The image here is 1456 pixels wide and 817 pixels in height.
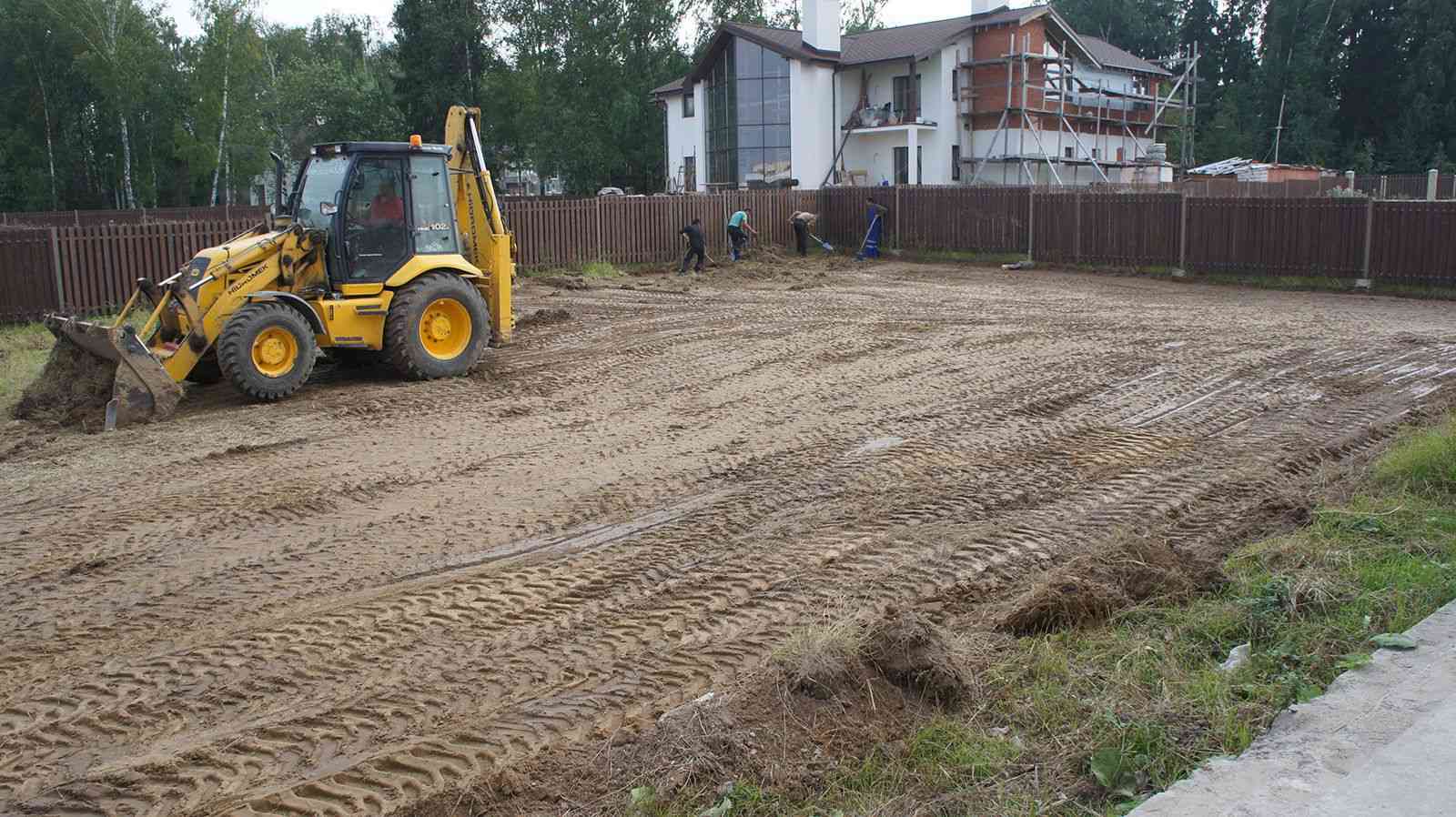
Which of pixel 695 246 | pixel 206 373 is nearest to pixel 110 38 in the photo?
pixel 695 246

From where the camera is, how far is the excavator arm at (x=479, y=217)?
13359 millimetres

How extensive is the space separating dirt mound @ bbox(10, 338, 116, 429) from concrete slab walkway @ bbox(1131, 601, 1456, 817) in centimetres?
967

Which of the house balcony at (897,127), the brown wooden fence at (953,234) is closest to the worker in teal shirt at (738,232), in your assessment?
the brown wooden fence at (953,234)

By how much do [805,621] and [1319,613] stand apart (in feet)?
7.93

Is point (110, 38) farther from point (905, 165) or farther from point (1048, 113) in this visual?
point (1048, 113)

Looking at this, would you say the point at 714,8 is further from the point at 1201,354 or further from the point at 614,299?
the point at 1201,354

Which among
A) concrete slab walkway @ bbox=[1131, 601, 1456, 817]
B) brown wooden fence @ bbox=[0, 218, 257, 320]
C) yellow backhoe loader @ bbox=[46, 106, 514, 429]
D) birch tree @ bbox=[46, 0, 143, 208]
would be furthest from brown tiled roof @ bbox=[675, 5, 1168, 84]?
concrete slab walkway @ bbox=[1131, 601, 1456, 817]

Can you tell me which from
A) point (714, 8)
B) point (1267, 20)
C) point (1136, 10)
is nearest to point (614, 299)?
point (714, 8)

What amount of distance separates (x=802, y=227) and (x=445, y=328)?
1760 cm

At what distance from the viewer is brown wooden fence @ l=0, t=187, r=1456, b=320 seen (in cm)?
1823

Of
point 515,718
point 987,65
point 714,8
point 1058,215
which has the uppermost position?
point 714,8

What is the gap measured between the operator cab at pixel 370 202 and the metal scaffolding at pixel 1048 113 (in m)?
32.7

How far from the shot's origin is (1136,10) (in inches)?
3073

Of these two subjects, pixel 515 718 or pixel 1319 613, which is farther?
pixel 1319 613
